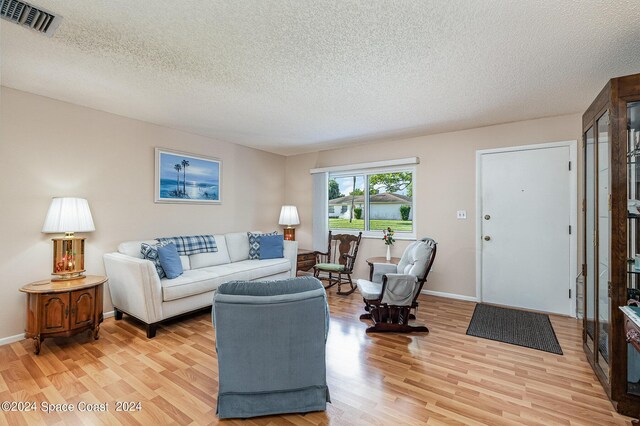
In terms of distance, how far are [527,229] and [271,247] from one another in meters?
3.47

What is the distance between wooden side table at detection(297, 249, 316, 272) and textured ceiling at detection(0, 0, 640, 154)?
2.38 metres

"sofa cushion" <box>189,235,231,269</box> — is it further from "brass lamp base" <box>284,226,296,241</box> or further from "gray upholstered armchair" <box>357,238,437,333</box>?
"gray upholstered armchair" <box>357,238,437,333</box>

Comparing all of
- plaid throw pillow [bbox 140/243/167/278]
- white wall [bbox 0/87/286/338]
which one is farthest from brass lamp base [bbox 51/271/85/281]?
plaid throw pillow [bbox 140/243/167/278]

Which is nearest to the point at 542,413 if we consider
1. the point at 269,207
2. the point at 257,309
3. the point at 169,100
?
the point at 257,309

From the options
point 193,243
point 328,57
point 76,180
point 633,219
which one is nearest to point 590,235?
point 633,219

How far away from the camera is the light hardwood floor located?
5.73ft

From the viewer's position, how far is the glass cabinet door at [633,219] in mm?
1811

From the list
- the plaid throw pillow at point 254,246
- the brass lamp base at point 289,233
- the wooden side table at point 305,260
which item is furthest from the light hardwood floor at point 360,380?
the brass lamp base at point 289,233

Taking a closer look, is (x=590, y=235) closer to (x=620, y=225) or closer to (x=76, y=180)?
(x=620, y=225)

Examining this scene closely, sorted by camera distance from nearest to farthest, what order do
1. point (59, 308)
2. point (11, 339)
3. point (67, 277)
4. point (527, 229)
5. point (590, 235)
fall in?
point (590, 235)
point (59, 308)
point (11, 339)
point (67, 277)
point (527, 229)

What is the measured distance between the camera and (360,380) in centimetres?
211

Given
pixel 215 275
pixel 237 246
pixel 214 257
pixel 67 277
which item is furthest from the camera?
pixel 237 246

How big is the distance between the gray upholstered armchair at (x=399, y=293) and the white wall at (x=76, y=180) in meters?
2.79

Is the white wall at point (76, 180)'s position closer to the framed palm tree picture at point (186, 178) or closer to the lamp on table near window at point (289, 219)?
the framed palm tree picture at point (186, 178)
